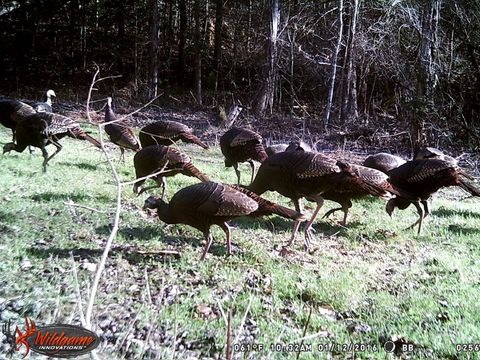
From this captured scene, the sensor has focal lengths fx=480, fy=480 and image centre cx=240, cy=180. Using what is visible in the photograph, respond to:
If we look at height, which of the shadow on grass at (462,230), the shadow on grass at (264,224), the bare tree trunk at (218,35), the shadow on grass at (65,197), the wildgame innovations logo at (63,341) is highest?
the bare tree trunk at (218,35)

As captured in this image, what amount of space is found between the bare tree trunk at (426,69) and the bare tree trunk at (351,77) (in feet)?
7.65

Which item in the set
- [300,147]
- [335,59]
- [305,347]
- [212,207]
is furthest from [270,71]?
[305,347]

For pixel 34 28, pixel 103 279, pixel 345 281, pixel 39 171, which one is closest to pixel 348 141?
pixel 39 171

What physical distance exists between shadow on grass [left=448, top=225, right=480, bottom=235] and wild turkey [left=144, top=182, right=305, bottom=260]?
2864 millimetres

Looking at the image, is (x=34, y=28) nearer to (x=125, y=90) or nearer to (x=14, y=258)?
(x=125, y=90)

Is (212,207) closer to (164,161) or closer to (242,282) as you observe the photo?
(242,282)

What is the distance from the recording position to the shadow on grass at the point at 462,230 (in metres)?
6.43

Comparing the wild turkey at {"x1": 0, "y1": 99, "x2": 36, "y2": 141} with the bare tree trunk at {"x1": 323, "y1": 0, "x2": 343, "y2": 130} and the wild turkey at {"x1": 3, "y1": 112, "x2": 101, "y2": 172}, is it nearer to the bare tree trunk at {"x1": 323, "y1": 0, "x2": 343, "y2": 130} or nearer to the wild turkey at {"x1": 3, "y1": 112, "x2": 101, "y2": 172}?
the wild turkey at {"x1": 3, "y1": 112, "x2": 101, "y2": 172}

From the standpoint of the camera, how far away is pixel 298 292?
426cm

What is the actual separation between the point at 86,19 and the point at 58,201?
20.2 meters

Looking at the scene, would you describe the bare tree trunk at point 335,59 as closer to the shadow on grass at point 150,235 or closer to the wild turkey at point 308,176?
the wild turkey at point 308,176

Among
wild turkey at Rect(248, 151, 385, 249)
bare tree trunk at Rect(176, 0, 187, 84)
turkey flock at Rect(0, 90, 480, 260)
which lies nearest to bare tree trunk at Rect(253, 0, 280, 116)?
bare tree trunk at Rect(176, 0, 187, 84)

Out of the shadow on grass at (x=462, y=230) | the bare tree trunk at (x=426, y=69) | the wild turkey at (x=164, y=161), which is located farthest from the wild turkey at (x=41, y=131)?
the bare tree trunk at (x=426, y=69)

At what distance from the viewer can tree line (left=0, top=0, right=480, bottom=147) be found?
45.2ft
